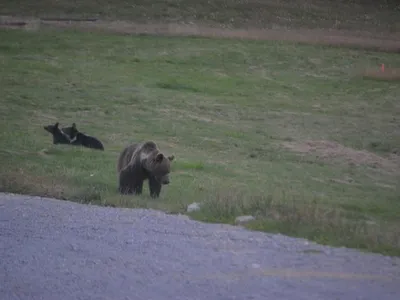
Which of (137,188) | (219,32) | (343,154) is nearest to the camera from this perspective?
(137,188)

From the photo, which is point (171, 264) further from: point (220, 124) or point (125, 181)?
point (220, 124)

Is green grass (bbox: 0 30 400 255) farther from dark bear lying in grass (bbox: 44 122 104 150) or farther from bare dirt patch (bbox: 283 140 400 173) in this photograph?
dark bear lying in grass (bbox: 44 122 104 150)

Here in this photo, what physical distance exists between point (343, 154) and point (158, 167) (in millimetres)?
12831

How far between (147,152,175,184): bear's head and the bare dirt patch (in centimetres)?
1134

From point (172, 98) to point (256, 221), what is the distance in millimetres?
26343

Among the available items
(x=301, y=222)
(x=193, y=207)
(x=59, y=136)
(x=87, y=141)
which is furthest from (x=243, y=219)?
(x=59, y=136)

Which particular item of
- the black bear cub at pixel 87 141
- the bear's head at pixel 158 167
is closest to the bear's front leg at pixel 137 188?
the bear's head at pixel 158 167

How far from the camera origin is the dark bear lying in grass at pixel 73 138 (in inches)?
1036

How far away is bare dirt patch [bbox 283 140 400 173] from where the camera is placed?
29359 millimetres

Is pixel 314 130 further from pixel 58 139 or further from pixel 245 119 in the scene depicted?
pixel 58 139

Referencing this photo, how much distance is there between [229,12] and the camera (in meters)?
65.0

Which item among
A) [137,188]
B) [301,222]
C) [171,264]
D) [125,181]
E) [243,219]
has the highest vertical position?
[171,264]

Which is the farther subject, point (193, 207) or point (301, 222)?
point (193, 207)

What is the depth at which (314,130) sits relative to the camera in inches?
1367
